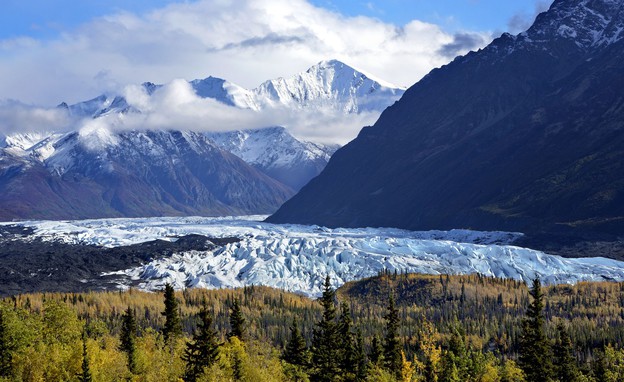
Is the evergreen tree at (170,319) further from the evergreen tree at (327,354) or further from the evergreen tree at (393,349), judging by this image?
the evergreen tree at (393,349)

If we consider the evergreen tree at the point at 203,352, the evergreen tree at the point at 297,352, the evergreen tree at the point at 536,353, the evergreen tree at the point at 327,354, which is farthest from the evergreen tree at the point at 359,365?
the evergreen tree at the point at 536,353

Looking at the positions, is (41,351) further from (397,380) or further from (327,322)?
(397,380)

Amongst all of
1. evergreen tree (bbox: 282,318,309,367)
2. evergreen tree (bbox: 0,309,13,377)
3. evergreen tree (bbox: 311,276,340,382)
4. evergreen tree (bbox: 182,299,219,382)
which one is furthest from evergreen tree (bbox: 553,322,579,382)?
evergreen tree (bbox: 0,309,13,377)

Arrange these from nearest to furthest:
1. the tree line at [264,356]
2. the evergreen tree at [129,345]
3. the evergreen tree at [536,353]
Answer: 1. the evergreen tree at [536,353]
2. the tree line at [264,356]
3. the evergreen tree at [129,345]

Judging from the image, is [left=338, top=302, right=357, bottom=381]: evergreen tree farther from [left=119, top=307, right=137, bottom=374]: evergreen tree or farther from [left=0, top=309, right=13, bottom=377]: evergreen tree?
[left=0, top=309, right=13, bottom=377]: evergreen tree

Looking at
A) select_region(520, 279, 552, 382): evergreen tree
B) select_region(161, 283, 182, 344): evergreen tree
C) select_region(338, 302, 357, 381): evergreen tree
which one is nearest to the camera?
select_region(520, 279, 552, 382): evergreen tree

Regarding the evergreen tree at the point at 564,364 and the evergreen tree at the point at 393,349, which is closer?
the evergreen tree at the point at 564,364

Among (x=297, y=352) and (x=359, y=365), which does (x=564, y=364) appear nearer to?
(x=359, y=365)

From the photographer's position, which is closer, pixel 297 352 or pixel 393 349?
pixel 393 349

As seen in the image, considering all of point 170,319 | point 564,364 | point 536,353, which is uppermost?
point 536,353

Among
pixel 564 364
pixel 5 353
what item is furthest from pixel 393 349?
pixel 5 353

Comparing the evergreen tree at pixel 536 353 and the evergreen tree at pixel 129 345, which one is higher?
the evergreen tree at pixel 536 353

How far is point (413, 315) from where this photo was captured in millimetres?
167375

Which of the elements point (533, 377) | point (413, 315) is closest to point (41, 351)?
point (533, 377)
